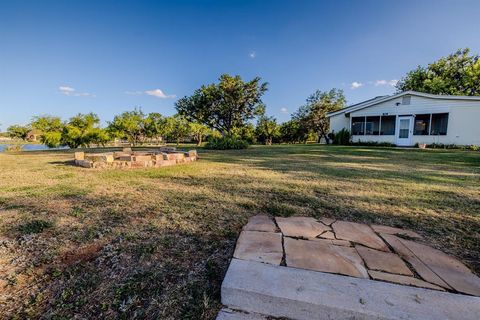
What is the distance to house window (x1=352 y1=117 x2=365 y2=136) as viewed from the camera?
53.6 feet

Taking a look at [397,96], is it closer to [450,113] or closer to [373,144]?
[450,113]

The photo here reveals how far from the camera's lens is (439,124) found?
45.3ft

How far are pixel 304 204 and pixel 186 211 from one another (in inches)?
62.8

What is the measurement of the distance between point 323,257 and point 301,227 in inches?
23.0

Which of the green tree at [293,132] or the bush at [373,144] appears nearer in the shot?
the bush at [373,144]

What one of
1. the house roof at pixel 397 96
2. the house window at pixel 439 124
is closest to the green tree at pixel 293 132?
the house roof at pixel 397 96

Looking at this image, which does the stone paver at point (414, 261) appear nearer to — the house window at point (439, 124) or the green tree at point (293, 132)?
the house window at point (439, 124)

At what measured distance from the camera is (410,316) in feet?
3.54

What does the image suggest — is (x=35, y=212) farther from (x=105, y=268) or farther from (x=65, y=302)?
(x=65, y=302)

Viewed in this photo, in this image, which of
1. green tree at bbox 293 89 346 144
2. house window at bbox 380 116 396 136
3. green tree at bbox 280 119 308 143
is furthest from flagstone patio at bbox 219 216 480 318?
green tree at bbox 280 119 308 143

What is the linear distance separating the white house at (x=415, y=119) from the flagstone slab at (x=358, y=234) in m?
15.3

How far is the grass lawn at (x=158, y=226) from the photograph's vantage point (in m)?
1.31

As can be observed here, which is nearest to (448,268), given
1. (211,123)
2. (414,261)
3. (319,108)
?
(414,261)

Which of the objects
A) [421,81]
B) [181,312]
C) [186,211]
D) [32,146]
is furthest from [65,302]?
[421,81]
